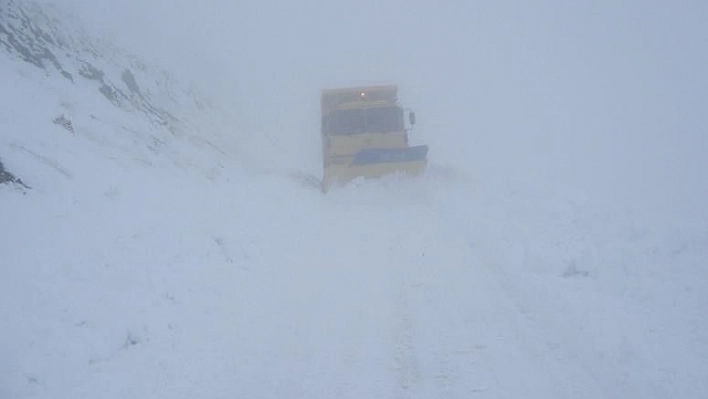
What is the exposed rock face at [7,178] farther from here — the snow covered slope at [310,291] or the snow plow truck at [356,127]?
the snow plow truck at [356,127]

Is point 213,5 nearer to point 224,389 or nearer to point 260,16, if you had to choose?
point 260,16

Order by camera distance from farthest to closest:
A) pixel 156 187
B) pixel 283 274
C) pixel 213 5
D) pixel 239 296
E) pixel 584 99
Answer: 1. pixel 213 5
2. pixel 584 99
3. pixel 156 187
4. pixel 283 274
5. pixel 239 296

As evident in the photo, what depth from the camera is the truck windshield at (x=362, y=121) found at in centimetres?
1809

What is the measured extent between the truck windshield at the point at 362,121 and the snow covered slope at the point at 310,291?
599cm

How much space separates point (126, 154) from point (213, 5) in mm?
86760

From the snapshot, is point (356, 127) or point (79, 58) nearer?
point (79, 58)

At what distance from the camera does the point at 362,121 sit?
18.1m

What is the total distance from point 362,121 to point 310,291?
1133 centimetres

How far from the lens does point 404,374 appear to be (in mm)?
5211

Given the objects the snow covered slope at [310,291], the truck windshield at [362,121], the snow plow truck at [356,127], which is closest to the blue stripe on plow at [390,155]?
the snow plow truck at [356,127]

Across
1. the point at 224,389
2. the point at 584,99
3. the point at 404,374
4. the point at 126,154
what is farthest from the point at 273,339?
the point at 584,99

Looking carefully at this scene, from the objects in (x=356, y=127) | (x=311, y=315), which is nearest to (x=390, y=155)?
(x=356, y=127)

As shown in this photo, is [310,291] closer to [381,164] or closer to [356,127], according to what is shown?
[381,164]

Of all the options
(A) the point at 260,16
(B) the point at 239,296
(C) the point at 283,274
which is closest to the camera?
(B) the point at 239,296
